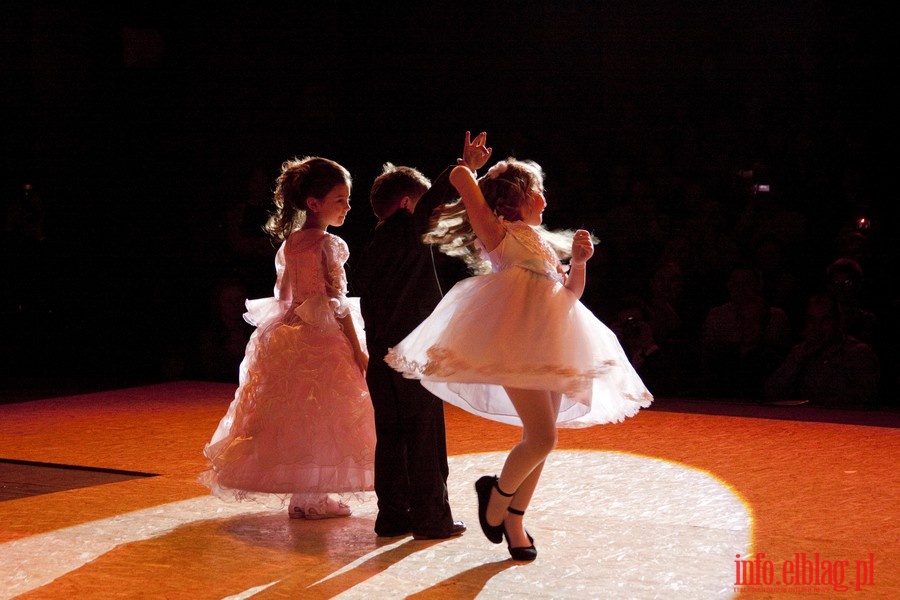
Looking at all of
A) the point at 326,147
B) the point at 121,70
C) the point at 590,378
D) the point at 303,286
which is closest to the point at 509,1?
the point at 326,147

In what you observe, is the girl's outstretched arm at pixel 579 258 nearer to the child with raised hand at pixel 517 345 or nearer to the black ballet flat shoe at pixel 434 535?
the child with raised hand at pixel 517 345

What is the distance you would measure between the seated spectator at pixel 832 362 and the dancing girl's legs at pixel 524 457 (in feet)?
11.6

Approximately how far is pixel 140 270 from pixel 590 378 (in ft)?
20.1

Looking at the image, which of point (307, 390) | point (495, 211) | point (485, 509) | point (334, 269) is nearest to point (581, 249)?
point (495, 211)

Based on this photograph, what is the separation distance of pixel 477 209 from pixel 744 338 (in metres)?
3.81

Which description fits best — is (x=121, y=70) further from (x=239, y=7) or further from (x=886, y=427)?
(x=886, y=427)

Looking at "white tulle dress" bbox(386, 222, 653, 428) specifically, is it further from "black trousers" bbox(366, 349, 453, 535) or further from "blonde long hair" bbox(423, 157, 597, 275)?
"black trousers" bbox(366, 349, 453, 535)

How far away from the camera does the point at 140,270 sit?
8461 millimetres

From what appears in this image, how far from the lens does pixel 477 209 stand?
3.25m

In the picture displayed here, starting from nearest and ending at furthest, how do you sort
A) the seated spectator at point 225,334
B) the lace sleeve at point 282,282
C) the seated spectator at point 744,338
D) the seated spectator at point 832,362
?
the lace sleeve at point 282,282 < the seated spectator at point 832,362 < the seated spectator at point 744,338 < the seated spectator at point 225,334

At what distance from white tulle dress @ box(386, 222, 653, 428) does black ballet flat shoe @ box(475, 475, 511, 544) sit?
21 cm

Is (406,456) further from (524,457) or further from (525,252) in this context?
(525,252)

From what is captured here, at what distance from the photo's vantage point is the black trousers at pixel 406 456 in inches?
137

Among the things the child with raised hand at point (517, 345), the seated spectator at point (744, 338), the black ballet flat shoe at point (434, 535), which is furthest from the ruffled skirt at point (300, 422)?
the seated spectator at point (744, 338)
